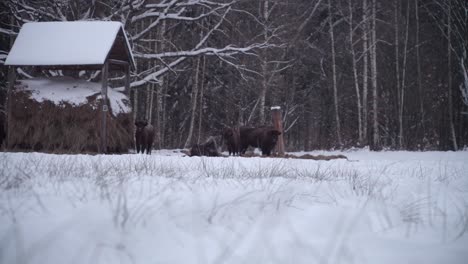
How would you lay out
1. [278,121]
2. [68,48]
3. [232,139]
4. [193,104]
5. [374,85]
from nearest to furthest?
[68,48] → [278,121] → [232,139] → [374,85] → [193,104]

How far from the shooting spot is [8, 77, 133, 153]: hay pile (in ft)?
40.1

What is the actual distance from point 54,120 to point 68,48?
253 centimetres

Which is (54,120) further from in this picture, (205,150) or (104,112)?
(205,150)

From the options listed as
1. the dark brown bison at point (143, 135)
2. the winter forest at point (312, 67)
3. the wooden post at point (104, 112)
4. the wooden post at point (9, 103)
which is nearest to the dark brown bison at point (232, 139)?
the dark brown bison at point (143, 135)

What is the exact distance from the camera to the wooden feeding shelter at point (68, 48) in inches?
485

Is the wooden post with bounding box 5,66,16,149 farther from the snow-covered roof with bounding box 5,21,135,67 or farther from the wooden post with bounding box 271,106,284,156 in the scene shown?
the wooden post with bounding box 271,106,284,156

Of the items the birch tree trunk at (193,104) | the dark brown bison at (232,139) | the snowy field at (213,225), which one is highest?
the birch tree trunk at (193,104)

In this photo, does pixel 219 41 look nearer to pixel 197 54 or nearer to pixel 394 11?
pixel 197 54

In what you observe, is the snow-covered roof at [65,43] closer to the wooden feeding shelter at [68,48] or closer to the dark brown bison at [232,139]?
the wooden feeding shelter at [68,48]

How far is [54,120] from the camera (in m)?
12.4

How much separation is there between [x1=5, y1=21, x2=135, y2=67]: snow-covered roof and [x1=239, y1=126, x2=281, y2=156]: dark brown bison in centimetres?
558

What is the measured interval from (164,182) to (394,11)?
860 inches

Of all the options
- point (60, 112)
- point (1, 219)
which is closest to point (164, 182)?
point (1, 219)

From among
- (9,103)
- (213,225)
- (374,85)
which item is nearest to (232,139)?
(9,103)
